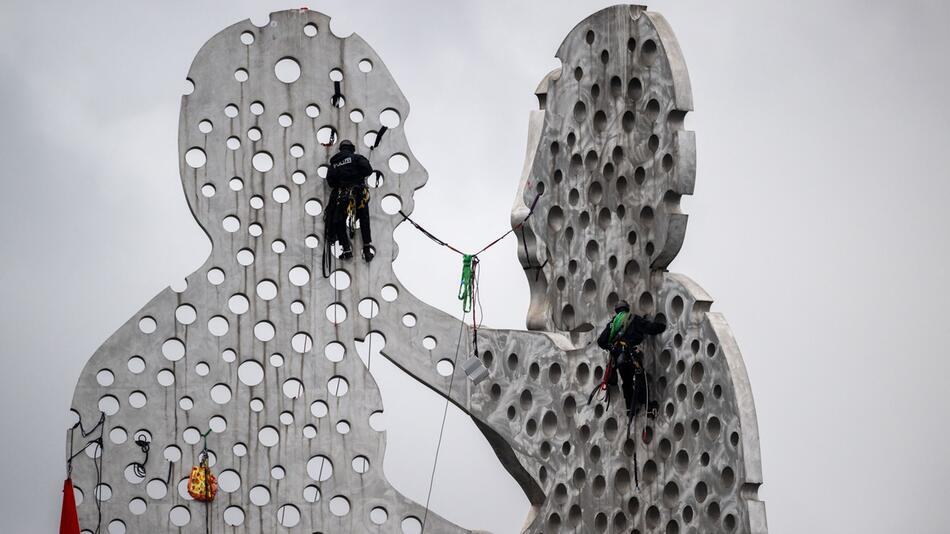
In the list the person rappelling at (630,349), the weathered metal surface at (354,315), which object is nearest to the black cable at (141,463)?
the weathered metal surface at (354,315)

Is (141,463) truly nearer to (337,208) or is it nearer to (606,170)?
(337,208)

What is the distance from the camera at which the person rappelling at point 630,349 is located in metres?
15.8

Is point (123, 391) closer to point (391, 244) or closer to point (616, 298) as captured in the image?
point (391, 244)

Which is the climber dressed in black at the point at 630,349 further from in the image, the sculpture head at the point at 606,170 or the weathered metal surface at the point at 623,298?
the sculpture head at the point at 606,170

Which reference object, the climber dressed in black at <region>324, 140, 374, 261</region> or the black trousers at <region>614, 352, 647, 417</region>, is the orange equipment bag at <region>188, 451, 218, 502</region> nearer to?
the climber dressed in black at <region>324, 140, 374, 261</region>

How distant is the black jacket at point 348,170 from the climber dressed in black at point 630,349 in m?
2.25

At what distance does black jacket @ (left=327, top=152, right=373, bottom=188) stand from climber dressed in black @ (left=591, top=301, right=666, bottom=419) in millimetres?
2248

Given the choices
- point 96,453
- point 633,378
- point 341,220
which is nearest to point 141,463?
point 96,453

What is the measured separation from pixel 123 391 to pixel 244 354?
93 cm

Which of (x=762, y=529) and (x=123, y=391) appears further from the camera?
(x=123, y=391)

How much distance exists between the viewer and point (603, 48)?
54.7ft

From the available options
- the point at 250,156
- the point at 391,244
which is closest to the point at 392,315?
the point at 391,244

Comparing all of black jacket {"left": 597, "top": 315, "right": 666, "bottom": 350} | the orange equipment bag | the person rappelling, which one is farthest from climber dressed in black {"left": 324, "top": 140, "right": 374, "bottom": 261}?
black jacket {"left": 597, "top": 315, "right": 666, "bottom": 350}

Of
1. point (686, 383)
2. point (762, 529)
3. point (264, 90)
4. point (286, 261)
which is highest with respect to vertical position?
point (264, 90)
